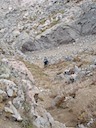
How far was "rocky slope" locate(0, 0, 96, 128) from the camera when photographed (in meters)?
10.2

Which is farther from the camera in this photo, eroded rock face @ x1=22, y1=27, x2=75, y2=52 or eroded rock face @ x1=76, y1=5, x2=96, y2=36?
eroded rock face @ x1=22, y1=27, x2=75, y2=52

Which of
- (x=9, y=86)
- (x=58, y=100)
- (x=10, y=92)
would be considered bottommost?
(x=58, y=100)

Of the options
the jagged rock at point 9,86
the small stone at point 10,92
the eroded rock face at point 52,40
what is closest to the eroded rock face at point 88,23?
the eroded rock face at point 52,40

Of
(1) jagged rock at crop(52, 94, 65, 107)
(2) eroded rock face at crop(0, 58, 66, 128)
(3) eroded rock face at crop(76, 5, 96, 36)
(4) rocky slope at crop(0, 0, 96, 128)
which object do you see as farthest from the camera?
(3) eroded rock face at crop(76, 5, 96, 36)

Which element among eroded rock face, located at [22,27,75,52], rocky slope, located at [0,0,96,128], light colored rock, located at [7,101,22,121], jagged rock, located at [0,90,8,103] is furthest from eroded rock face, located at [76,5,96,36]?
light colored rock, located at [7,101,22,121]

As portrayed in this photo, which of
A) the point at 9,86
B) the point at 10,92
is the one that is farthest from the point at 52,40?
the point at 10,92

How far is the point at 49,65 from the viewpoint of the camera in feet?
91.0

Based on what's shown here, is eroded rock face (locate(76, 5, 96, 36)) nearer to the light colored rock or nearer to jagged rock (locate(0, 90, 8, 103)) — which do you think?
jagged rock (locate(0, 90, 8, 103))

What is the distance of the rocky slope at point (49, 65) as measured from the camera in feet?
33.5

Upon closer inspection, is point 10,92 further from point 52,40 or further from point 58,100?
point 52,40

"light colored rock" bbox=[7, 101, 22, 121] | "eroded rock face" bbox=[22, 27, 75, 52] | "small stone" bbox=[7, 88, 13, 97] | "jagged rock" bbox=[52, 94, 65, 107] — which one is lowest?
"eroded rock face" bbox=[22, 27, 75, 52]

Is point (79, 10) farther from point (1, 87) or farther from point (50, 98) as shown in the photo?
point (1, 87)

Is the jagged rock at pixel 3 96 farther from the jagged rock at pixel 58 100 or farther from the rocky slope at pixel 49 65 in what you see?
the jagged rock at pixel 58 100

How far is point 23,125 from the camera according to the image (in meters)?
9.27
